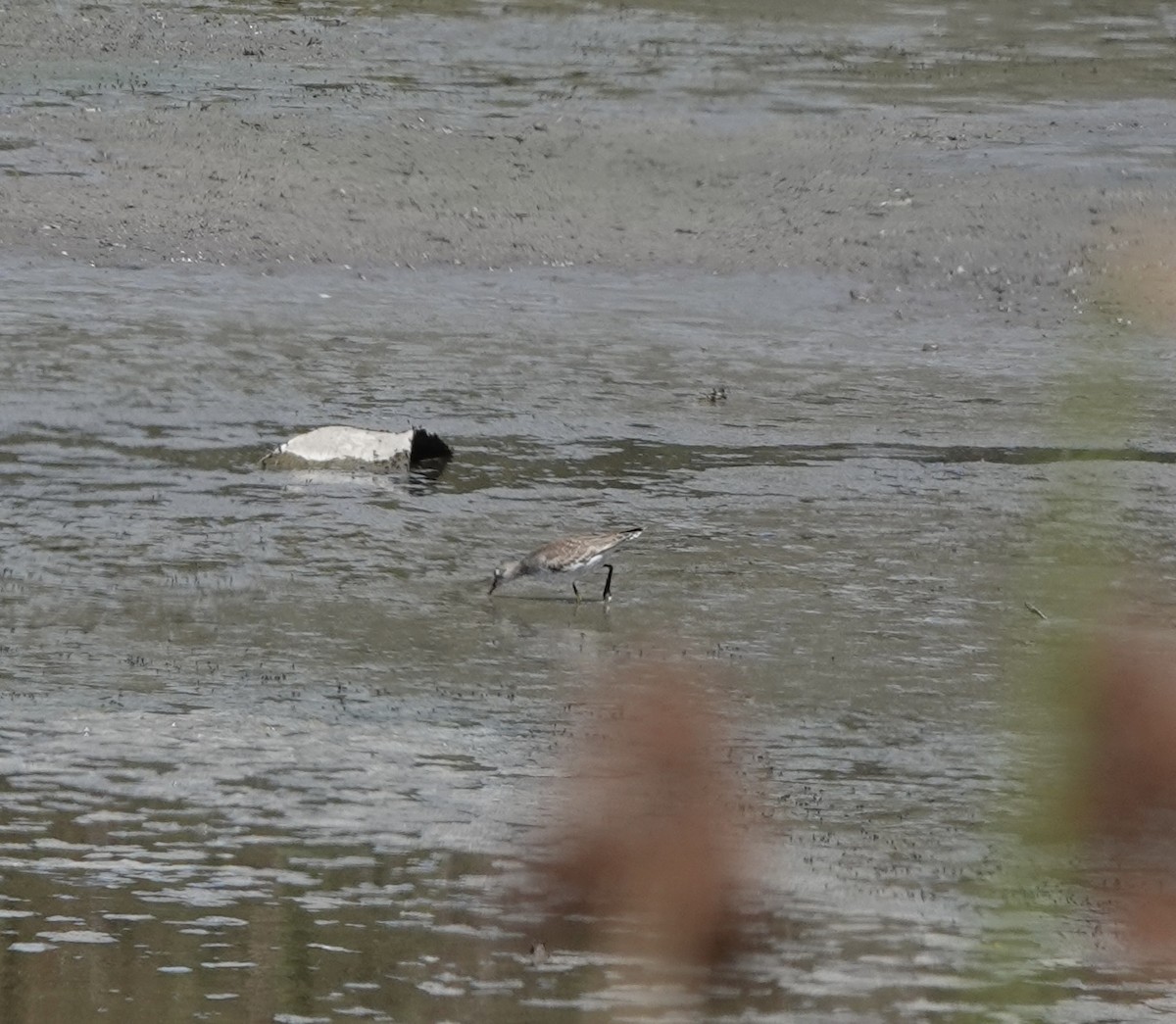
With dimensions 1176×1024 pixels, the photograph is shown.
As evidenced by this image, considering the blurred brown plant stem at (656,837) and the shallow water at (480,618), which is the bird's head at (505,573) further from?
the blurred brown plant stem at (656,837)

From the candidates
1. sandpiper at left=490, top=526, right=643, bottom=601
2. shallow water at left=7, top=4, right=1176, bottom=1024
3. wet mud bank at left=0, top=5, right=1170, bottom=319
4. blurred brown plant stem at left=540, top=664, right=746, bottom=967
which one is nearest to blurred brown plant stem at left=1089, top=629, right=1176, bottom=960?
shallow water at left=7, top=4, right=1176, bottom=1024

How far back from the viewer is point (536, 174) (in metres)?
11.5

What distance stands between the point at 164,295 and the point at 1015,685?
513cm

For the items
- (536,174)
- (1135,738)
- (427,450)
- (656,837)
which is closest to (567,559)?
(427,450)

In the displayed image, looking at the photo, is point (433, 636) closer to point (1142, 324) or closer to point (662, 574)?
point (662, 574)

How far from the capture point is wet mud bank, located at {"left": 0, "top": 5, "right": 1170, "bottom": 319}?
10680 mm

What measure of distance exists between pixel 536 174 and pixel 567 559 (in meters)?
5.27

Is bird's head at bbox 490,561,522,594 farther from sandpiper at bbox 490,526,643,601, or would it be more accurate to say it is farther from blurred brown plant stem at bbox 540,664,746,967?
blurred brown plant stem at bbox 540,664,746,967

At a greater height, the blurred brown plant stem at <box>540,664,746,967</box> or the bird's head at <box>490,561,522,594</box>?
the blurred brown plant stem at <box>540,664,746,967</box>

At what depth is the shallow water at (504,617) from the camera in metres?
4.17

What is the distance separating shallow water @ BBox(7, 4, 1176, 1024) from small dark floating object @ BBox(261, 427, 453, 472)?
0.10 metres

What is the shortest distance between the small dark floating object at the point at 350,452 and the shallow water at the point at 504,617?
0.32 feet

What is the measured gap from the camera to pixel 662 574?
6871 mm

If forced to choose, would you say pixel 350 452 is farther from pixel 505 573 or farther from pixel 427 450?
pixel 505 573
